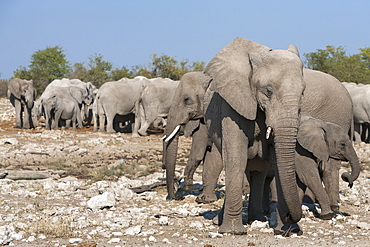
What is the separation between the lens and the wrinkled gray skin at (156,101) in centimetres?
2114

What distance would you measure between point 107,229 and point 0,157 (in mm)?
7376

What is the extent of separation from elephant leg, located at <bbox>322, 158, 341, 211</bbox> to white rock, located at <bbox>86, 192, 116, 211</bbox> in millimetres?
2946

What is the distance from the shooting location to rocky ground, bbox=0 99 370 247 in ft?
20.2

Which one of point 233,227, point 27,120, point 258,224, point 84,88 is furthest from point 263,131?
point 84,88

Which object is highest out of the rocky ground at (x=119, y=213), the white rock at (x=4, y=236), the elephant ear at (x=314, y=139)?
the elephant ear at (x=314, y=139)

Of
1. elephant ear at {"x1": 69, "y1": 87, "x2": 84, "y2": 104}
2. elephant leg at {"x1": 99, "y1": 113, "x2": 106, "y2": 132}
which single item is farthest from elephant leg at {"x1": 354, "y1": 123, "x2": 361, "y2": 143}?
elephant ear at {"x1": 69, "y1": 87, "x2": 84, "y2": 104}

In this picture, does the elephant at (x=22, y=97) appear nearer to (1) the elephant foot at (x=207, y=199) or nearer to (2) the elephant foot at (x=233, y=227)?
(1) the elephant foot at (x=207, y=199)

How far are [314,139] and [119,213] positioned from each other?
107 inches

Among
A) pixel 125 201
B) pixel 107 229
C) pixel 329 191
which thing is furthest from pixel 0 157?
pixel 329 191

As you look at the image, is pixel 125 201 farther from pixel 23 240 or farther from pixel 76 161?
pixel 76 161

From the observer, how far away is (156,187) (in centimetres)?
1002

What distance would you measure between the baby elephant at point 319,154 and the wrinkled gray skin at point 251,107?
115 centimetres

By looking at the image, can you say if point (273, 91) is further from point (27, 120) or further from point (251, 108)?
point (27, 120)

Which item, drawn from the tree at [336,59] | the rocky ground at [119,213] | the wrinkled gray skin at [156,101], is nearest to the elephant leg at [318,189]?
the rocky ground at [119,213]
